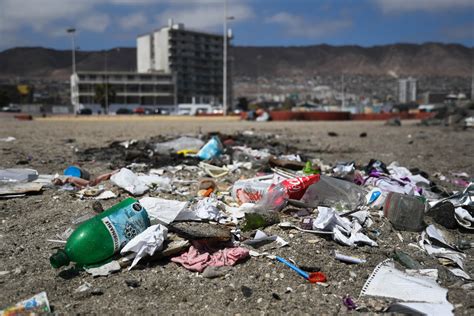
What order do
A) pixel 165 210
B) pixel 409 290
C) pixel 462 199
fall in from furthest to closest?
pixel 462 199 → pixel 165 210 → pixel 409 290

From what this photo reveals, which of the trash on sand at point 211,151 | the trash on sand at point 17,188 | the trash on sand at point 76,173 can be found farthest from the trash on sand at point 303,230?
the trash on sand at point 211,151

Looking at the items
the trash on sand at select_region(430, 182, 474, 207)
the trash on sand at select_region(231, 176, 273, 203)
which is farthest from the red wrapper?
the trash on sand at select_region(430, 182, 474, 207)

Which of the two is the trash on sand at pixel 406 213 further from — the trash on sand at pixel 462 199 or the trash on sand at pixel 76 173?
the trash on sand at pixel 76 173

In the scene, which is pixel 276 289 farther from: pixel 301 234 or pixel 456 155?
pixel 456 155

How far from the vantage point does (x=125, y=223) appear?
3.00m

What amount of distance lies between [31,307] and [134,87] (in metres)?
85.0

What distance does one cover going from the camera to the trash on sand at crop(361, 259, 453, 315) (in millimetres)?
2482

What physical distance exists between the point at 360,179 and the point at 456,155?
18.3 ft

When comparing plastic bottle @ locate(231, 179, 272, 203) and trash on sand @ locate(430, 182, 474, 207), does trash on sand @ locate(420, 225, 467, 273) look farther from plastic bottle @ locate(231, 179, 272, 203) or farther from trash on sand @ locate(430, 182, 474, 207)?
plastic bottle @ locate(231, 179, 272, 203)

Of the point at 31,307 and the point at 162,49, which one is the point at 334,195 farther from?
the point at 162,49

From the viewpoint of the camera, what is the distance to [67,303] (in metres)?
2.49

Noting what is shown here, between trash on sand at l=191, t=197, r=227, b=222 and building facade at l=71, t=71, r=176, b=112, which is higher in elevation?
building facade at l=71, t=71, r=176, b=112

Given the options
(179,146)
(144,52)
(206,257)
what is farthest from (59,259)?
(144,52)

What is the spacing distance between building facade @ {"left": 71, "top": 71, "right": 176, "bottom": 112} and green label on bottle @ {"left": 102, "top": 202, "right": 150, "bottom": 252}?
3111 inches
